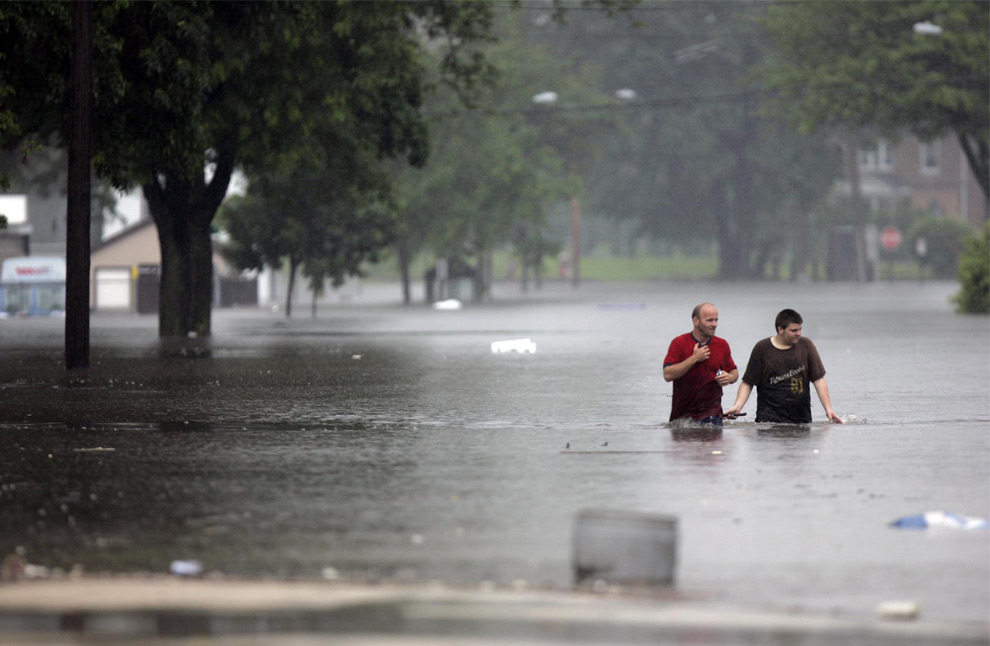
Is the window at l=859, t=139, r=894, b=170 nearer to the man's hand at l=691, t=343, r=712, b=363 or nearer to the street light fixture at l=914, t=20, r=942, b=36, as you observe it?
the street light fixture at l=914, t=20, r=942, b=36

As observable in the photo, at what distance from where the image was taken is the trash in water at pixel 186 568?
8.45m

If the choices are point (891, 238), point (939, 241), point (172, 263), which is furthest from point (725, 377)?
point (939, 241)

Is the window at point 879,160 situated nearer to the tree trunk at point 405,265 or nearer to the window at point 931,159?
the window at point 931,159

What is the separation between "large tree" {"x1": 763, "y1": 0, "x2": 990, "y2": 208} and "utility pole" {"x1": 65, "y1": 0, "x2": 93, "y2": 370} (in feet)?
110

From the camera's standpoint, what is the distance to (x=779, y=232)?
117375mm

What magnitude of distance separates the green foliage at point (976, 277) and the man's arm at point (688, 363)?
36101mm

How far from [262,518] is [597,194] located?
9688 cm

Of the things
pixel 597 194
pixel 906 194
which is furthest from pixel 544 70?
pixel 906 194

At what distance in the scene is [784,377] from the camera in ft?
51.4

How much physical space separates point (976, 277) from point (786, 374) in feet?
117

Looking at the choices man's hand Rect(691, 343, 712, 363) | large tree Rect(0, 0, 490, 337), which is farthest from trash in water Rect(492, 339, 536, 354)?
man's hand Rect(691, 343, 712, 363)

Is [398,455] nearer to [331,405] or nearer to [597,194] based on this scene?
[331,405]

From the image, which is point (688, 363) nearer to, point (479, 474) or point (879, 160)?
point (479, 474)

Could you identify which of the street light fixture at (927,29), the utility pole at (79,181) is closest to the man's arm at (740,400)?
the utility pole at (79,181)
